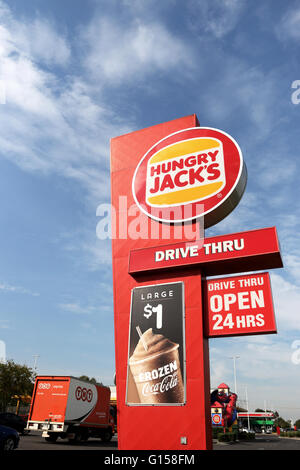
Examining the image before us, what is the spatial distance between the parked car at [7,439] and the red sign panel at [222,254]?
874 centimetres

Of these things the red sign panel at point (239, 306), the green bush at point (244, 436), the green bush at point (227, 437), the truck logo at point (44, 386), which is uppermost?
the red sign panel at point (239, 306)

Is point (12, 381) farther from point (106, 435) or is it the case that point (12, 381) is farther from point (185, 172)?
point (185, 172)

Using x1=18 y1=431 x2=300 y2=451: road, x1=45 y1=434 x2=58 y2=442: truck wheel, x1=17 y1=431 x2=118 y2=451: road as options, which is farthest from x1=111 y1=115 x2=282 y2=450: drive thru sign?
x1=45 y1=434 x2=58 y2=442: truck wheel

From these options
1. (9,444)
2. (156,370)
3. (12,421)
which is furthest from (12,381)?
(156,370)

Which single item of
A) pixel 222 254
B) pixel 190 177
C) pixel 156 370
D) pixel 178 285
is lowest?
pixel 156 370

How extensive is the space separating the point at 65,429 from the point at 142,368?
1150cm

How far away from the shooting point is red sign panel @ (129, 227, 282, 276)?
1021 centimetres

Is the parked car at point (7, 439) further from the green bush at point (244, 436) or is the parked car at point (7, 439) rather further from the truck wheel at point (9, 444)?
the green bush at point (244, 436)

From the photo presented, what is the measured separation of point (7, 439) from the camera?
13.8m

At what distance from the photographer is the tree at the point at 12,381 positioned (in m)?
→ 41.1

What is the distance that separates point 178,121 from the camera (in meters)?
13.8

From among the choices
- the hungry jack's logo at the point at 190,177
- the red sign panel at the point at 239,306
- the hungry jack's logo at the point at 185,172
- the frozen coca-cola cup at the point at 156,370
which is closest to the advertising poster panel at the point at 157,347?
the frozen coca-cola cup at the point at 156,370

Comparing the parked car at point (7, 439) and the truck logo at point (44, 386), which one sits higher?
the truck logo at point (44, 386)

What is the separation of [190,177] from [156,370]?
6886mm
